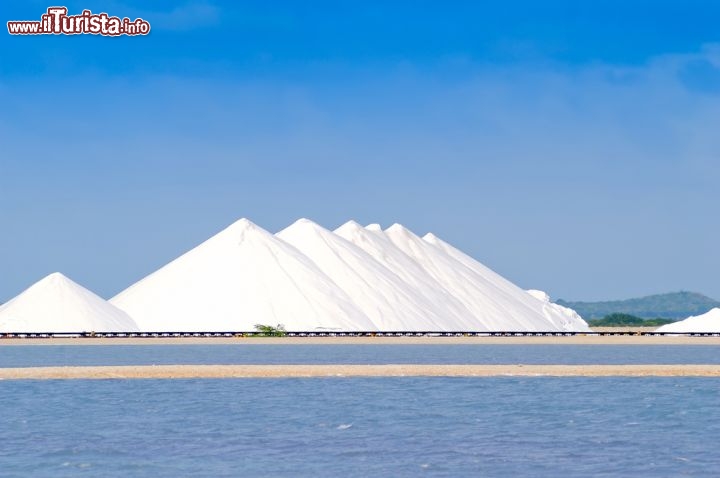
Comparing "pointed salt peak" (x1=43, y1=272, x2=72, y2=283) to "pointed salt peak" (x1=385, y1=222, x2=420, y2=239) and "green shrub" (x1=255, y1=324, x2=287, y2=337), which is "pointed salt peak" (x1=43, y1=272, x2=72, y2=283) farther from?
"pointed salt peak" (x1=385, y1=222, x2=420, y2=239)

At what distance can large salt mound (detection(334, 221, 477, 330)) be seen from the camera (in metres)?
124

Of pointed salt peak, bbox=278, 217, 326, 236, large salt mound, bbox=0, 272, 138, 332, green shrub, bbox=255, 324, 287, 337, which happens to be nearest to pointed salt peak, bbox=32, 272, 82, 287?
large salt mound, bbox=0, 272, 138, 332

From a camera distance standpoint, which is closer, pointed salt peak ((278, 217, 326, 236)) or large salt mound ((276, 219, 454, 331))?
large salt mound ((276, 219, 454, 331))
